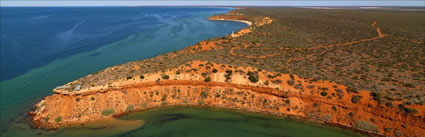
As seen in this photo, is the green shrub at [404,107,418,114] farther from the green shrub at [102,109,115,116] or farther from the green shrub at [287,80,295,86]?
the green shrub at [102,109,115,116]

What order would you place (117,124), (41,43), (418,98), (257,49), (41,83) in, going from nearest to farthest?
(418,98) → (117,124) → (41,83) → (257,49) → (41,43)

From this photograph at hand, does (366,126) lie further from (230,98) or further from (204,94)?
(204,94)

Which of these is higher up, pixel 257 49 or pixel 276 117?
pixel 257 49

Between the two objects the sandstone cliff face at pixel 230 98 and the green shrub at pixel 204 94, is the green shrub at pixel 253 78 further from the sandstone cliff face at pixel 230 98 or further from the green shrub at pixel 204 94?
the green shrub at pixel 204 94

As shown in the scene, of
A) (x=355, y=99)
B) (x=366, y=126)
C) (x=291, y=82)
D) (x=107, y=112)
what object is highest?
(x=291, y=82)

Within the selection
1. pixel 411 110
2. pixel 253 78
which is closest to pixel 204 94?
pixel 253 78

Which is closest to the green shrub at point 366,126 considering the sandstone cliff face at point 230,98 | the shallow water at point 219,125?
the sandstone cliff face at point 230,98

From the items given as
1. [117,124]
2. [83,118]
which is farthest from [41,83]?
[117,124]

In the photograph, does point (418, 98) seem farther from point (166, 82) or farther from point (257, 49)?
point (166, 82)
